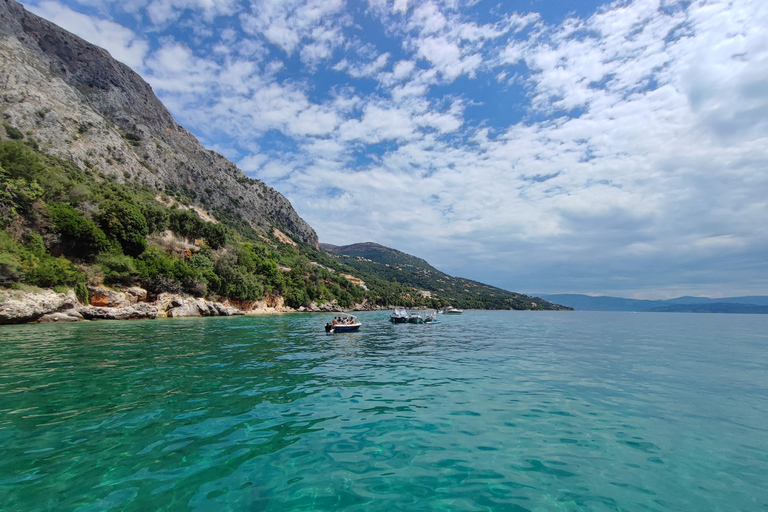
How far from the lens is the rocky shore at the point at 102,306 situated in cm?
3262

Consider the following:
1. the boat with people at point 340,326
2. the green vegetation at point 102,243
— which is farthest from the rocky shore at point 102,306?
the boat with people at point 340,326

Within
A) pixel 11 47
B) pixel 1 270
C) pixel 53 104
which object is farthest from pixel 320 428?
pixel 11 47

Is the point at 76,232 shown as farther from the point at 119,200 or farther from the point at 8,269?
the point at 119,200

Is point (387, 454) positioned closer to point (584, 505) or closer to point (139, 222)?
point (584, 505)

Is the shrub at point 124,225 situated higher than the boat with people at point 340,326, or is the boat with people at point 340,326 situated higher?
the shrub at point 124,225

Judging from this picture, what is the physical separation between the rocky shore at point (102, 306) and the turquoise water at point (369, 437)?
21342 millimetres

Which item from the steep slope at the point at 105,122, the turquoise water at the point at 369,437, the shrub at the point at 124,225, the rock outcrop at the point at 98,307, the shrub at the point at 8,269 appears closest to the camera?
the turquoise water at the point at 369,437

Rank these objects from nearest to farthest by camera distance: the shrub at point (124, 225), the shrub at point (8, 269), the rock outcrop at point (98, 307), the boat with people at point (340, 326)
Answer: the rock outcrop at point (98, 307)
the shrub at point (8, 269)
the boat with people at point (340, 326)
the shrub at point (124, 225)

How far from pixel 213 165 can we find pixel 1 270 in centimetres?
12375

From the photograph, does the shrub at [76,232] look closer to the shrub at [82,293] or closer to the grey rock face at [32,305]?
the shrub at [82,293]

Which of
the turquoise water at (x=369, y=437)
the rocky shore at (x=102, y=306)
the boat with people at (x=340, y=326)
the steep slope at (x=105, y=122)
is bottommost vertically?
the turquoise water at (x=369, y=437)

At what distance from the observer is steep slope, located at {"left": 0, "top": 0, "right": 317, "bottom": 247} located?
7875 cm

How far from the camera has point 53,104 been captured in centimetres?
8394

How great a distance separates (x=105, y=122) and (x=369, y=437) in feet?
429
